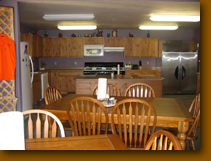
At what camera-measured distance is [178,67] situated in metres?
7.32

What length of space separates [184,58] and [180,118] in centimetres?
556

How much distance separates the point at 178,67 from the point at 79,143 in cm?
639

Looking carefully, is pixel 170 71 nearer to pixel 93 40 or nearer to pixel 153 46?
pixel 153 46

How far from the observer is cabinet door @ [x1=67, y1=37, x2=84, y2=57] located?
7797 millimetres

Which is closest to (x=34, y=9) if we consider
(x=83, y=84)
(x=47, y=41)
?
(x=83, y=84)

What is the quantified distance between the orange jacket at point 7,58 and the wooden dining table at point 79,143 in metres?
2.62

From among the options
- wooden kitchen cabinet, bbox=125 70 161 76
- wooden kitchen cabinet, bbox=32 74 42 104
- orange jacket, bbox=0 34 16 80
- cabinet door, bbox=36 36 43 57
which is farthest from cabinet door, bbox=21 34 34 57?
wooden kitchen cabinet, bbox=125 70 161 76

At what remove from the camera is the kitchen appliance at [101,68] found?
7.52m

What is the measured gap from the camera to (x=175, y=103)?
2.79 m

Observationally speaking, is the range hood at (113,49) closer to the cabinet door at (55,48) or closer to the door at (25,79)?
the cabinet door at (55,48)

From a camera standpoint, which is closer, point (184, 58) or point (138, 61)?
point (184, 58)

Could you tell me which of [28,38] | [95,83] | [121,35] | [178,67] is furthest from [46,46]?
[178,67]

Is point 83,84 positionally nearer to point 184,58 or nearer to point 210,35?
point 210,35

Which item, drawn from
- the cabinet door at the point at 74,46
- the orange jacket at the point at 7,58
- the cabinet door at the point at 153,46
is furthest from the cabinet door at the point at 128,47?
the orange jacket at the point at 7,58
